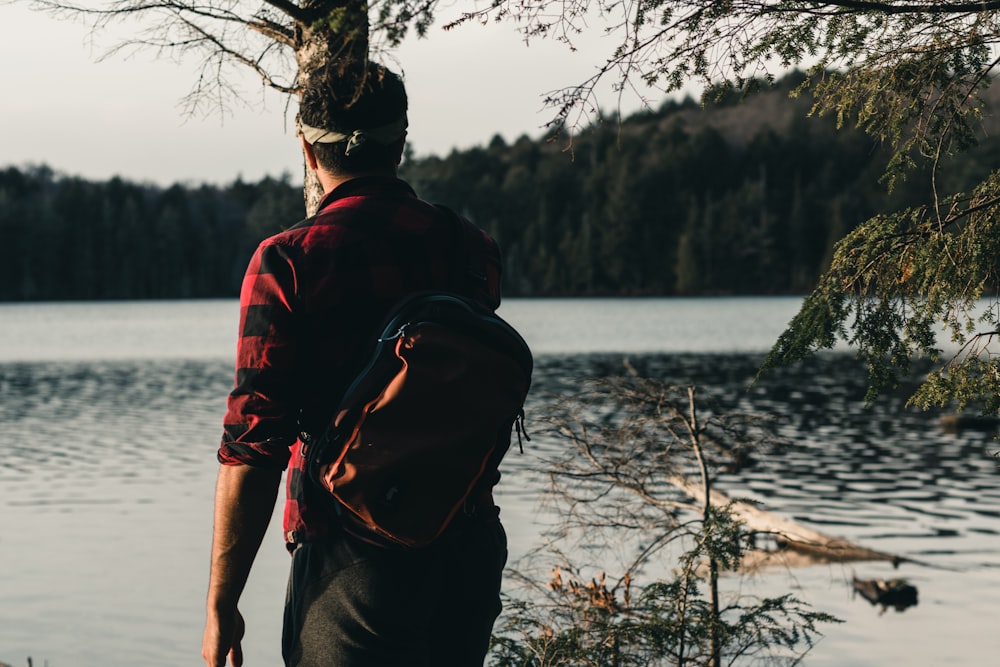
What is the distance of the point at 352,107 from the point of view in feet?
8.11

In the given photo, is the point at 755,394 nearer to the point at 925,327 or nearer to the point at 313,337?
the point at 925,327

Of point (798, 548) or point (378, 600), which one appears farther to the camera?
point (798, 548)

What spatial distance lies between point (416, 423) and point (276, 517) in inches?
650

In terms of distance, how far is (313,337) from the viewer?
236cm

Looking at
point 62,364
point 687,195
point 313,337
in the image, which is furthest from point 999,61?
point 687,195

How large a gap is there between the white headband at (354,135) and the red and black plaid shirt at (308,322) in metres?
0.14

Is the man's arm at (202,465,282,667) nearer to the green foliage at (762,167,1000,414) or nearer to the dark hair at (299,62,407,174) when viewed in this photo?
the dark hair at (299,62,407,174)

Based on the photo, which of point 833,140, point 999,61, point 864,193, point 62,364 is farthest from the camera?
point 833,140

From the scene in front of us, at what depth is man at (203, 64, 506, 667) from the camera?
2.32 m

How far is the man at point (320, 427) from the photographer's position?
2324 millimetres

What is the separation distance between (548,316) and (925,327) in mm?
87910

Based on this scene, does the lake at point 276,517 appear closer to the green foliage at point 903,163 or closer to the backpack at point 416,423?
the green foliage at point 903,163

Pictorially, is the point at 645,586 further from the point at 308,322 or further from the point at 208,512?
the point at 208,512

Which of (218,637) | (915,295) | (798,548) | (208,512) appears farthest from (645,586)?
(208,512)
